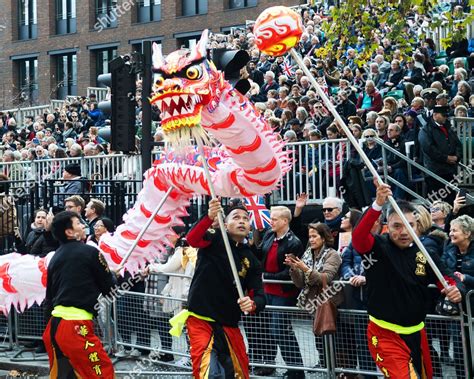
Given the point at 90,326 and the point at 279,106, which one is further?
the point at 279,106

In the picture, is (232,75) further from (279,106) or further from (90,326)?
(279,106)

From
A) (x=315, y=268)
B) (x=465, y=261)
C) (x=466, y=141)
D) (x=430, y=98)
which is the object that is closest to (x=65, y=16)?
(x=430, y=98)

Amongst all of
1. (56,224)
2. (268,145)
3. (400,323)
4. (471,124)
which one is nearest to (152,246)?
(56,224)

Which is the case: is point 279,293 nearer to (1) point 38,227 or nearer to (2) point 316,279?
(2) point 316,279

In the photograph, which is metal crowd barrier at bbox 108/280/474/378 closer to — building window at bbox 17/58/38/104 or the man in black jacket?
the man in black jacket

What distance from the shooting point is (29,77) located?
44.5 meters

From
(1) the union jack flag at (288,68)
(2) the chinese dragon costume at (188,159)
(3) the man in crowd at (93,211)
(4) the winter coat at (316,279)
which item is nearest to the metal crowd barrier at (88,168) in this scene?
(3) the man in crowd at (93,211)

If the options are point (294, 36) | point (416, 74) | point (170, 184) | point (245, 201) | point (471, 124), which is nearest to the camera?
point (294, 36)

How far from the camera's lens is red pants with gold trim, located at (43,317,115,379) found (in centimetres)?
839

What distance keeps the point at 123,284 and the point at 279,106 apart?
6939 mm

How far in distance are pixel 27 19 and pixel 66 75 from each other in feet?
13.2

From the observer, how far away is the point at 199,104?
7.85 m

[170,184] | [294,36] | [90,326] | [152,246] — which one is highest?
[294,36]

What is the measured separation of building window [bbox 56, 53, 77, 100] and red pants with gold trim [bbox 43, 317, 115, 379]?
3494 centimetres
